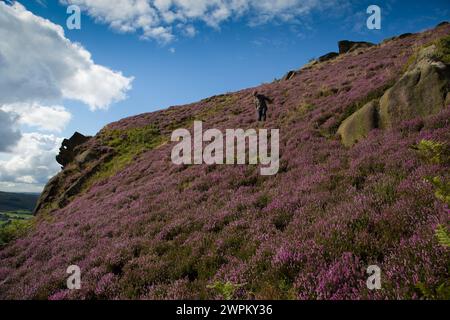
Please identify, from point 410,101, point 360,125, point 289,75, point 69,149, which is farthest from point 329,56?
point 69,149

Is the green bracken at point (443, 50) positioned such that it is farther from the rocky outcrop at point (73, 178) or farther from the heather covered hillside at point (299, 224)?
the rocky outcrop at point (73, 178)

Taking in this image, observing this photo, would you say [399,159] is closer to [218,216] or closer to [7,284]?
[218,216]

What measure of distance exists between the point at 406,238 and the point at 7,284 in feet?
33.9

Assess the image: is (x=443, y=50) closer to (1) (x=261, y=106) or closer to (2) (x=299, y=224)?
(1) (x=261, y=106)

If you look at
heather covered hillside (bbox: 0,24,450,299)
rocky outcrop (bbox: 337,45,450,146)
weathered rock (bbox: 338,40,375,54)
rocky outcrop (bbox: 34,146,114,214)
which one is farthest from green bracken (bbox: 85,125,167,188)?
weathered rock (bbox: 338,40,375,54)

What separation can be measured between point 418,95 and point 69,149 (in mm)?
32458

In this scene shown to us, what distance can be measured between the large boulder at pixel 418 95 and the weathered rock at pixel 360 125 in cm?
29

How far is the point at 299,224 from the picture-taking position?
5.94 metres

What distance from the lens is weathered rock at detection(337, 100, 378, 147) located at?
10.2m

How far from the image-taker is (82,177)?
75.8 feet

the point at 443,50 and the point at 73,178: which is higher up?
the point at 443,50

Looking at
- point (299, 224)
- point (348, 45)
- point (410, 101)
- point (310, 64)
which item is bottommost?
point (299, 224)

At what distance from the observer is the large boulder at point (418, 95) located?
924cm

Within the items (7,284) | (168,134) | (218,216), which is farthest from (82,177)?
(218,216)
